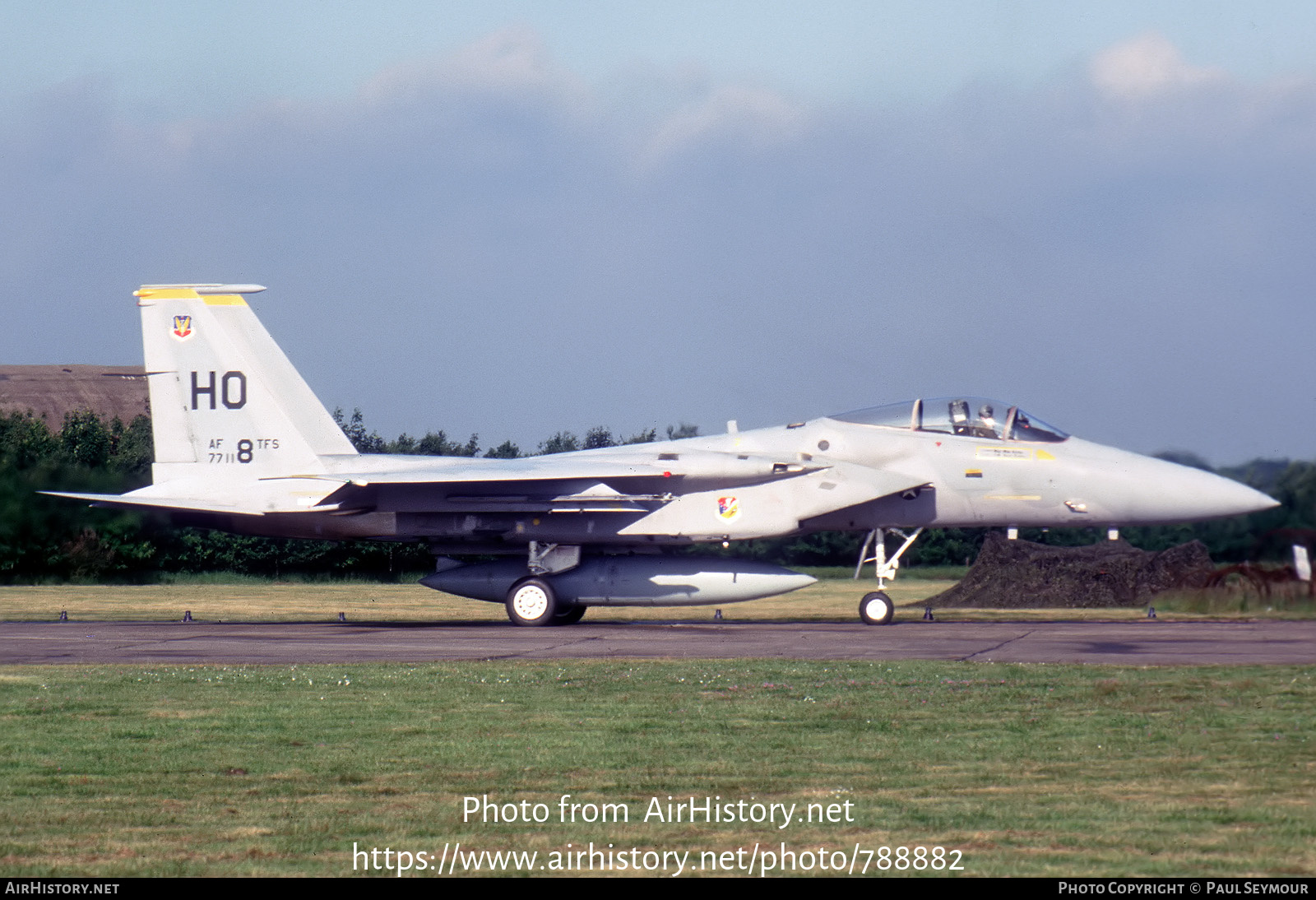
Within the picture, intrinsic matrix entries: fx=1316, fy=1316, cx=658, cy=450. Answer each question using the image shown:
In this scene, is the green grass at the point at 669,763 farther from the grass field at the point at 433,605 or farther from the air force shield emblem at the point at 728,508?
the grass field at the point at 433,605

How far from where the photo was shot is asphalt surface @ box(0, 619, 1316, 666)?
42.6 ft

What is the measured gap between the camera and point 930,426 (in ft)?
61.4

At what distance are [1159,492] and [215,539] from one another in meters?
24.6

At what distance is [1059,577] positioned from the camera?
23219 mm

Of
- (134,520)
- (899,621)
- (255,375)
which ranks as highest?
(255,375)

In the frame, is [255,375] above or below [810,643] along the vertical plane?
above

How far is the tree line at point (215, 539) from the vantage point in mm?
16469

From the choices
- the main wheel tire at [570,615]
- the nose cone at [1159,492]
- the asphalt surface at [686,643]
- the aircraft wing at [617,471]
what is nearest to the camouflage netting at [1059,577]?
the nose cone at [1159,492]

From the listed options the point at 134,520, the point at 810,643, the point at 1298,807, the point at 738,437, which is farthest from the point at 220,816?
the point at 134,520

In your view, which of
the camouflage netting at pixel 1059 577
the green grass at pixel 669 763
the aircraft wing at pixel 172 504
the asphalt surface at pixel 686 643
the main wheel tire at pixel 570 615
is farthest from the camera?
the camouflage netting at pixel 1059 577

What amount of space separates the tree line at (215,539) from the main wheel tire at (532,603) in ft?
13.2

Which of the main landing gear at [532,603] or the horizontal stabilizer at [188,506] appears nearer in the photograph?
the main landing gear at [532,603]

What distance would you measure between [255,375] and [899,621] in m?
10.3

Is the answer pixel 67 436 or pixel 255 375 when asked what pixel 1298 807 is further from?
pixel 67 436
